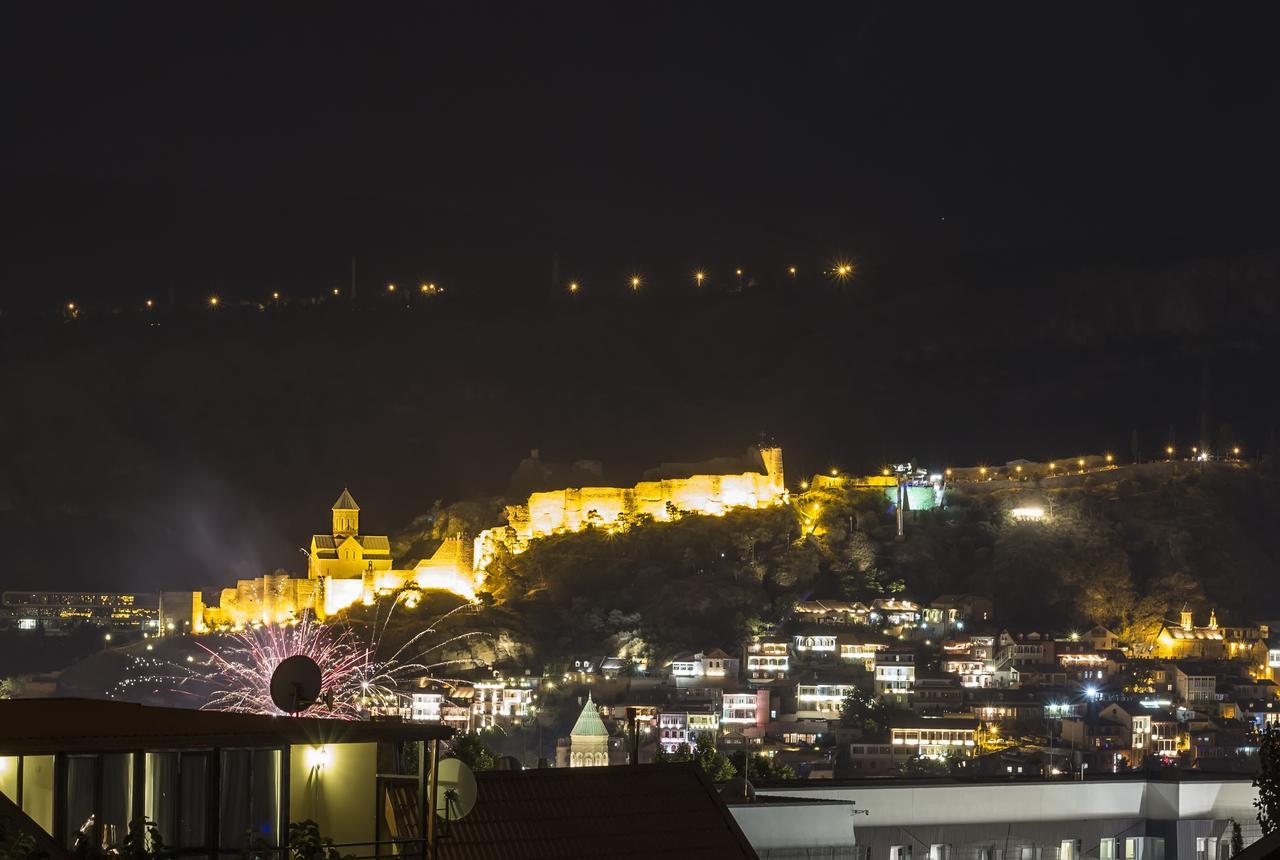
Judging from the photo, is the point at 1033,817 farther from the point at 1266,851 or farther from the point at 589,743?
the point at 589,743

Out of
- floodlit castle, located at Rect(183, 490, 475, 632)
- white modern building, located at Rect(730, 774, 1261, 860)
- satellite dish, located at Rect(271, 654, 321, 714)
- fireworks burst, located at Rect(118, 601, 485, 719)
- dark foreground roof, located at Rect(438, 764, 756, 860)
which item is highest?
floodlit castle, located at Rect(183, 490, 475, 632)

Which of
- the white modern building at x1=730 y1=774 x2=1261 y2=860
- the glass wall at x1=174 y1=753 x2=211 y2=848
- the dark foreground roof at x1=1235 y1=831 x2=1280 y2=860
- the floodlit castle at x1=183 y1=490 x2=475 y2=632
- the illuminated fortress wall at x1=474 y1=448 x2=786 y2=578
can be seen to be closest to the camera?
the dark foreground roof at x1=1235 y1=831 x2=1280 y2=860

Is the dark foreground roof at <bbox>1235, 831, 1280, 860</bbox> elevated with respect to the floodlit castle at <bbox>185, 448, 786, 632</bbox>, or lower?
lower

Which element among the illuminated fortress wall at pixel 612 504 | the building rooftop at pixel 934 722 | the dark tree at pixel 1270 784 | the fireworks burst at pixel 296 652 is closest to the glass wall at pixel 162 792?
the dark tree at pixel 1270 784

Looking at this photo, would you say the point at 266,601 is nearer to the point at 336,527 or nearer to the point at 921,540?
the point at 336,527

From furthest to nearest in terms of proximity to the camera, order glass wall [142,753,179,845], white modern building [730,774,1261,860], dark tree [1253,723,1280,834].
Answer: white modern building [730,774,1261,860], dark tree [1253,723,1280,834], glass wall [142,753,179,845]

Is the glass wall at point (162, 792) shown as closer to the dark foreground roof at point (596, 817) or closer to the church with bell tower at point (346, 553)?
the dark foreground roof at point (596, 817)

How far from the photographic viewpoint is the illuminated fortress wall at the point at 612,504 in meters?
89.3

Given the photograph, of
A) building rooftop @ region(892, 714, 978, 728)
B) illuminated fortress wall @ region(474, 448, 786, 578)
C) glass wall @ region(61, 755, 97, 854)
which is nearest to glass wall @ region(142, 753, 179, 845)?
glass wall @ region(61, 755, 97, 854)

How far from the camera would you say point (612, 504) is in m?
89.5

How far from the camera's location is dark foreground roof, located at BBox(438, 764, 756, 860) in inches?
502

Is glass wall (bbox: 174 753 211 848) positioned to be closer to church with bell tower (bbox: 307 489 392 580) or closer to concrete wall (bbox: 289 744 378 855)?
concrete wall (bbox: 289 744 378 855)

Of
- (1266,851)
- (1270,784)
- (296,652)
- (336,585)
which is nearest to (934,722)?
(296,652)

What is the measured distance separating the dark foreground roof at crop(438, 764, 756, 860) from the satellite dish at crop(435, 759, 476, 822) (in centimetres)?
53
